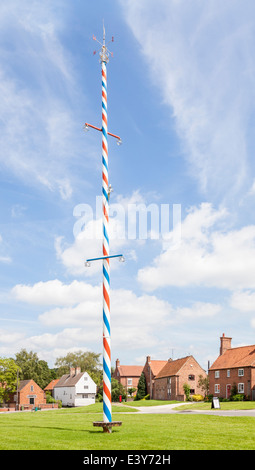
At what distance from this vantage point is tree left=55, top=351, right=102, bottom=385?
373 feet

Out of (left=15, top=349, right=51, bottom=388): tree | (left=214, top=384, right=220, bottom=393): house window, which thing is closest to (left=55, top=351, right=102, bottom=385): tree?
(left=15, top=349, right=51, bottom=388): tree

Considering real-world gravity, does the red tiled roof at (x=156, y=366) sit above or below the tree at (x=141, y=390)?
above

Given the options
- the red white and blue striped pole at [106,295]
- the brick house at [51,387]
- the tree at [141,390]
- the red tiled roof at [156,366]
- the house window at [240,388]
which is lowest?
the brick house at [51,387]

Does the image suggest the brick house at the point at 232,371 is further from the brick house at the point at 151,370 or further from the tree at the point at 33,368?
the tree at the point at 33,368

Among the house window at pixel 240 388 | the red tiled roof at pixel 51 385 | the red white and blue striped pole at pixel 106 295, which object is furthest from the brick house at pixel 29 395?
the red white and blue striped pole at pixel 106 295

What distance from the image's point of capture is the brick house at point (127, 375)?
353 feet

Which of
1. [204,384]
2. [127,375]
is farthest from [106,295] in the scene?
[127,375]

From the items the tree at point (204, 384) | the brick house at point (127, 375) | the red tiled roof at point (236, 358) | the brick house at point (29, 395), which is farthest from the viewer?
the brick house at point (127, 375)

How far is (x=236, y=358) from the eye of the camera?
62.7 m

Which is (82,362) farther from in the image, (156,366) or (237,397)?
(237,397)

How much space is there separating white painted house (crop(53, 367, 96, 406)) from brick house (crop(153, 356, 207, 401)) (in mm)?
19160

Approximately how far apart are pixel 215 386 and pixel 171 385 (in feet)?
46.5

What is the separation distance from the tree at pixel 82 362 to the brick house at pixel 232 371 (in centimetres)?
5040
